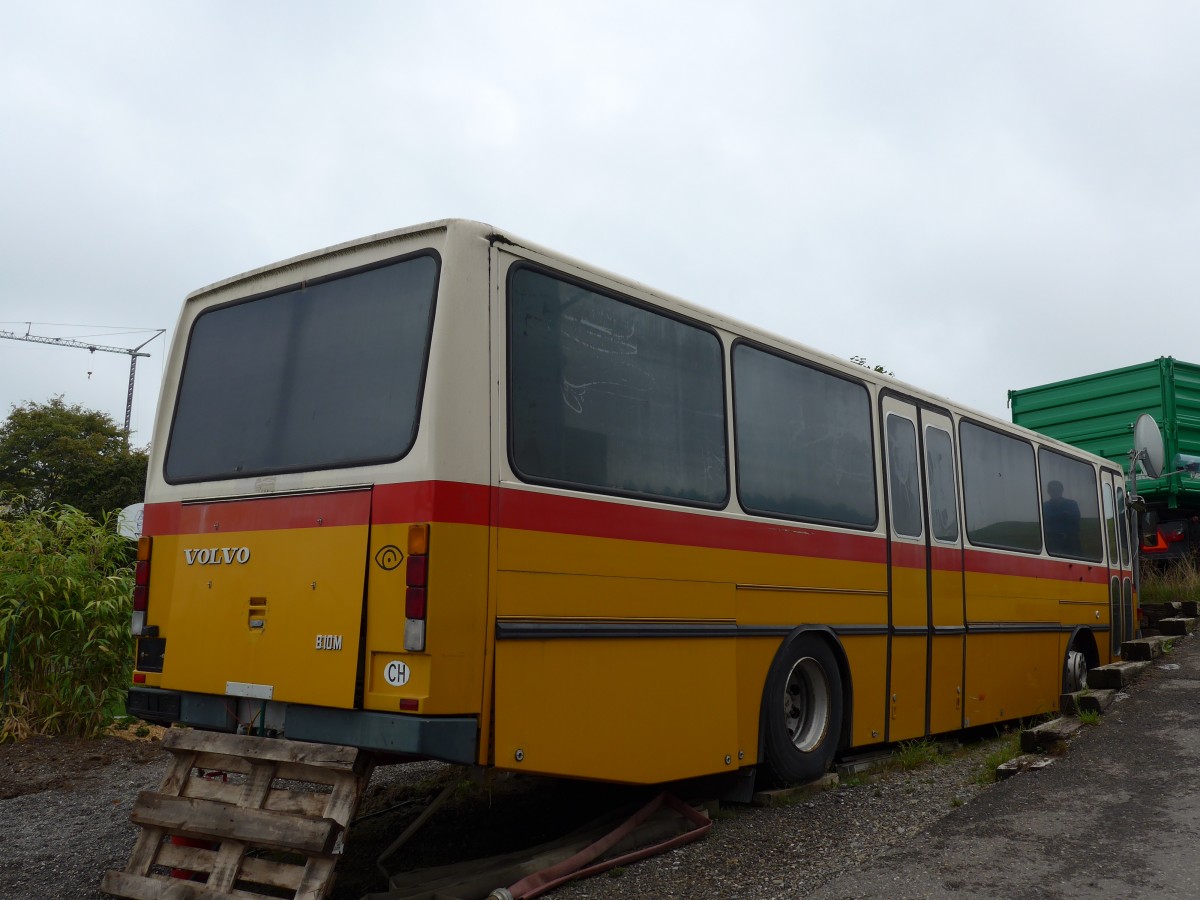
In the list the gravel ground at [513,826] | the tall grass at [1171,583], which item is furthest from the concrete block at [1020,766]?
the tall grass at [1171,583]

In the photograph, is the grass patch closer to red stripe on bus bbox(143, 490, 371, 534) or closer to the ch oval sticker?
the ch oval sticker

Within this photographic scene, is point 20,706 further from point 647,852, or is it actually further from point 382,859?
point 647,852

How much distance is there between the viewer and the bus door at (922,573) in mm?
7637

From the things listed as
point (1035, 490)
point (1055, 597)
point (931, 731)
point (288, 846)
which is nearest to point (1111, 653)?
point (1055, 597)

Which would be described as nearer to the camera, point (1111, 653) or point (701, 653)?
point (701, 653)

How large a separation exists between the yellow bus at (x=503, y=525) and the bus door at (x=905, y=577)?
223mm

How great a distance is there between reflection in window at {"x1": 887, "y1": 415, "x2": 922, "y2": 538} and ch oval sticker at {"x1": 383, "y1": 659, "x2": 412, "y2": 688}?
4.36m

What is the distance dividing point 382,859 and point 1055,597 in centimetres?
736

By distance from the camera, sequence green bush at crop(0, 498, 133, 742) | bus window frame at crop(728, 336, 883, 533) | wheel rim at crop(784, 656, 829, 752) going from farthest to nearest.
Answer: green bush at crop(0, 498, 133, 742), wheel rim at crop(784, 656, 829, 752), bus window frame at crop(728, 336, 883, 533)

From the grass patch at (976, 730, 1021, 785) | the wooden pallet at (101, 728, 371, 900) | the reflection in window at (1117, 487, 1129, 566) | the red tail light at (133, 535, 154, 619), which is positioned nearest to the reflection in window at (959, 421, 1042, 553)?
the grass patch at (976, 730, 1021, 785)

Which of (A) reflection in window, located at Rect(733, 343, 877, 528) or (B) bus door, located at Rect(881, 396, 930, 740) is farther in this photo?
(B) bus door, located at Rect(881, 396, 930, 740)

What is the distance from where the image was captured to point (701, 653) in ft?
18.9

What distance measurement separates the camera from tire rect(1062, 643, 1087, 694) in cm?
1020

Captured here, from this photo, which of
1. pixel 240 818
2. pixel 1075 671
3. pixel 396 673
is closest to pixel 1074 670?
pixel 1075 671
